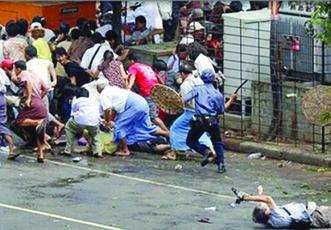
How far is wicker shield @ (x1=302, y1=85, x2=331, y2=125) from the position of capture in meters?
Answer: 18.6

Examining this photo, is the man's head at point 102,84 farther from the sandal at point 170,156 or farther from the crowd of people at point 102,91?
the sandal at point 170,156

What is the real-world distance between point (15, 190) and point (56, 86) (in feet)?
14.2

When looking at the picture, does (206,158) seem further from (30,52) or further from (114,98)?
(30,52)

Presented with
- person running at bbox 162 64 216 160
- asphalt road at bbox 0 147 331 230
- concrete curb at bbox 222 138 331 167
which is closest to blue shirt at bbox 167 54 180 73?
person running at bbox 162 64 216 160

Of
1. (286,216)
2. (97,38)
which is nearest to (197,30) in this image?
A: (97,38)

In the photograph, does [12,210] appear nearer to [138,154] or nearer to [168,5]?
[138,154]

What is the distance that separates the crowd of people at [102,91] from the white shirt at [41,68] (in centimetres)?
2

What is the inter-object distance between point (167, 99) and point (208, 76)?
4.03 ft

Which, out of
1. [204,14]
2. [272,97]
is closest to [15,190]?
[272,97]

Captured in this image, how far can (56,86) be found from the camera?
2081 centimetres

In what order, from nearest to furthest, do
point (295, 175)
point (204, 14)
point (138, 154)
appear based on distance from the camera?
point (295, 175) < point (138, 154) < point (204, 14)

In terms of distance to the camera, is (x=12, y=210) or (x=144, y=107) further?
(x=144, y=107)

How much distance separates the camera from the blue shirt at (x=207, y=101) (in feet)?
59.3

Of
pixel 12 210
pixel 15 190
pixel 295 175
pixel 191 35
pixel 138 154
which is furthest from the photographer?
pixel 191 35
